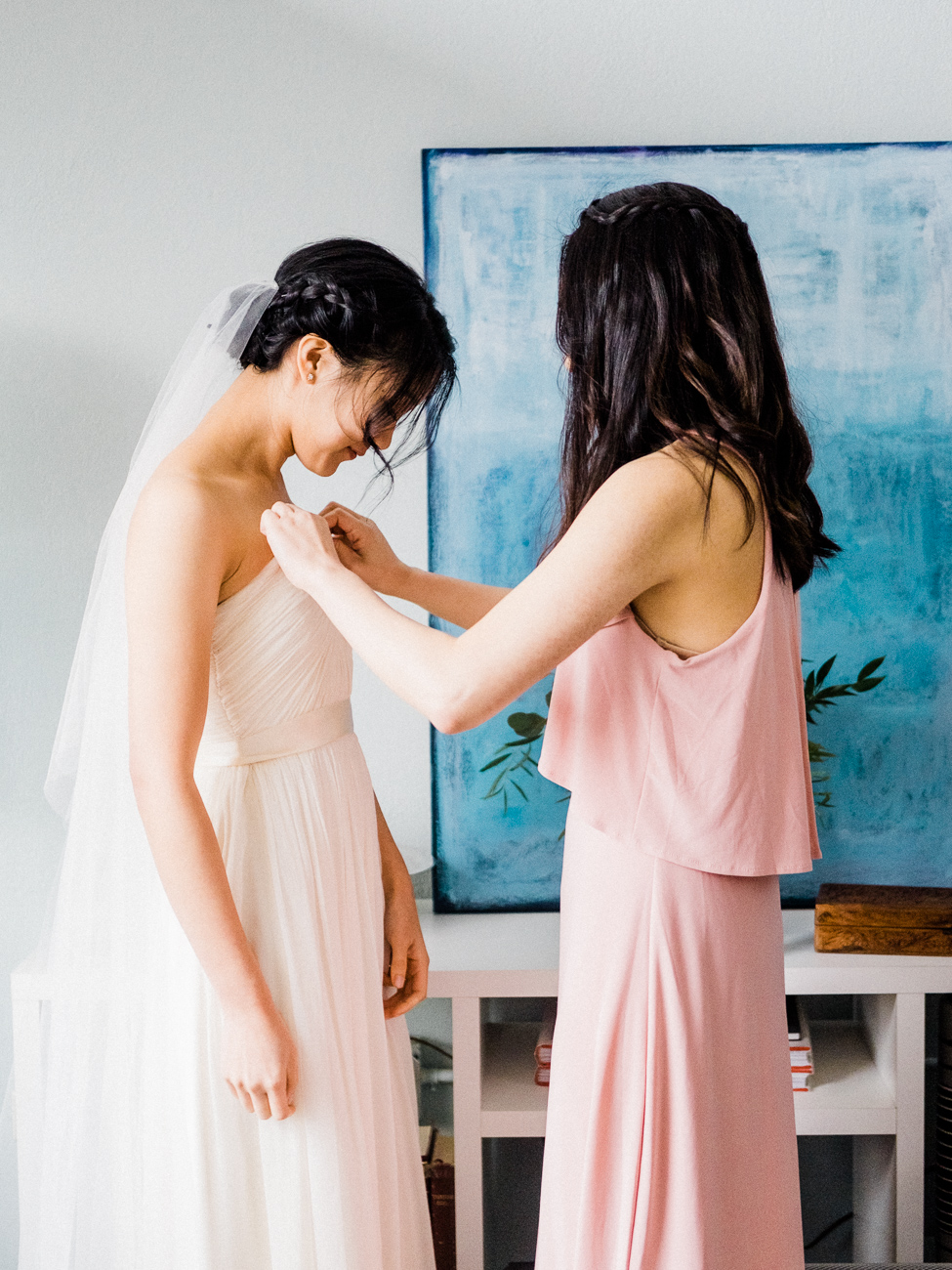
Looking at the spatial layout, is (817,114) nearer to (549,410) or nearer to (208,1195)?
(549,410)

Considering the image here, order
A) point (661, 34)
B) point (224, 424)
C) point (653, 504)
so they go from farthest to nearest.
A: point (661, 34) < point (224, 424) < point (653, 504)

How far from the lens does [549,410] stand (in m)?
2.01

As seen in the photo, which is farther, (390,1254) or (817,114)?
(817,114)

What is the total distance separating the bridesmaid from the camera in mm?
960

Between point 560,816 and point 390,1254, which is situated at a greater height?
point 560,816

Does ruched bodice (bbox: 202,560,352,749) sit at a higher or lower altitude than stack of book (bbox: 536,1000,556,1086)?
higher

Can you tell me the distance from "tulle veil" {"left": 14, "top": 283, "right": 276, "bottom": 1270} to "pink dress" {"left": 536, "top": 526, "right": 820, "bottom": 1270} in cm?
45

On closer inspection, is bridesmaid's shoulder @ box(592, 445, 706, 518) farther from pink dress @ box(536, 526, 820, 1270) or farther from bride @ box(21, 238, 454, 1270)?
bride @ box(21, 238, 454, 1270)

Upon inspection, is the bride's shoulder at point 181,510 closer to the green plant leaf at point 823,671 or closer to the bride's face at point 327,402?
the bride's face at point 327,402

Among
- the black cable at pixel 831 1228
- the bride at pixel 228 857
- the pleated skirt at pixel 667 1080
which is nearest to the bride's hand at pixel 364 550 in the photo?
the bride at pixel 228 857

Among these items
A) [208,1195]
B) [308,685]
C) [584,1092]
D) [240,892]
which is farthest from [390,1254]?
[308,685]

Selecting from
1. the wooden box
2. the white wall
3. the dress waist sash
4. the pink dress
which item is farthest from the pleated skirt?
the white wall

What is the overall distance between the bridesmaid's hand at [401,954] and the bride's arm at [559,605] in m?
0.45

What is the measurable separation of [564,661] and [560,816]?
1.03 m
